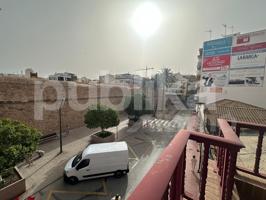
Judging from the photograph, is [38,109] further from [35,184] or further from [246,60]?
[246,60]

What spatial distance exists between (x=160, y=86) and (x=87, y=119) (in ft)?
75.4

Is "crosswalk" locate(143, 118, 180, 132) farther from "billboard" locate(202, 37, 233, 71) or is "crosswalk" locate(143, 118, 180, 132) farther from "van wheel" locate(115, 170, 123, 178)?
"van wheel" locate(115, 170, 123, 178)

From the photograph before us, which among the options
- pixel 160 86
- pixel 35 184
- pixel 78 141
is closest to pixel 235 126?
pixel 35 184

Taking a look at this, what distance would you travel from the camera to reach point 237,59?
68.8 feet

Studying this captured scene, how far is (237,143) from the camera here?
200 cm

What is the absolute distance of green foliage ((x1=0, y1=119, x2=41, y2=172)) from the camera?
22.5ft

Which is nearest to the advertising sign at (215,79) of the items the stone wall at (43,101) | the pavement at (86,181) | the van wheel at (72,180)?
the pavement at (86,181)

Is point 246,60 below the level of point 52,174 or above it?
above

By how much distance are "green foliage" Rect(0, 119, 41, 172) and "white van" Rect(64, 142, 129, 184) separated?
2216 mm

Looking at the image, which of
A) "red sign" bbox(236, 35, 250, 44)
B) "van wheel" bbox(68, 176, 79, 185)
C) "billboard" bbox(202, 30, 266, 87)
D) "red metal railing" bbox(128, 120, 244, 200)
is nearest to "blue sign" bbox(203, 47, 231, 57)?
"billboard" bbox(202, 30, 266, 87)

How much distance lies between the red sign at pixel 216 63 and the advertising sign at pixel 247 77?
1215 mm

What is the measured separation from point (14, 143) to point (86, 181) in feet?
12.6

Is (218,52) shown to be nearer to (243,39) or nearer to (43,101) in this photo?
(243,39)

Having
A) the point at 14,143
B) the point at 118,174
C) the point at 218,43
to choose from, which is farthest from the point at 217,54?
the point at 14,143
